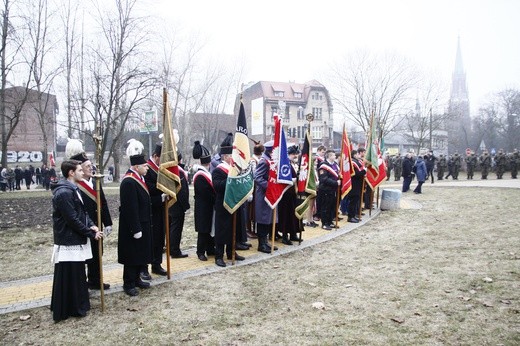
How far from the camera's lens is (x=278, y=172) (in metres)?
7.52

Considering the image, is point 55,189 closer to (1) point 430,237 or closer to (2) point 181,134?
(1) point 430,237

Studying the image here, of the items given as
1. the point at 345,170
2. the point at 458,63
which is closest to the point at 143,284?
the point at 345,170

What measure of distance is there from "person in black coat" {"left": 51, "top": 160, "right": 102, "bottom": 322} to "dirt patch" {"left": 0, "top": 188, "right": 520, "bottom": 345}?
0.70ft

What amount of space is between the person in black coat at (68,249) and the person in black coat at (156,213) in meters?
1.43

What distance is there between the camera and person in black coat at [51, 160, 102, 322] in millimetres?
4527

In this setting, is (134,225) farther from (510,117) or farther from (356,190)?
(510,117)

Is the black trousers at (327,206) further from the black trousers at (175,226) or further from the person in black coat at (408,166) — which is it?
the person in black coat at (408,166)

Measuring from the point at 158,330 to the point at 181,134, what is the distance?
34126mm

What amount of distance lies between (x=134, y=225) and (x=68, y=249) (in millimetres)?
895

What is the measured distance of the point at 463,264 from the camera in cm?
635

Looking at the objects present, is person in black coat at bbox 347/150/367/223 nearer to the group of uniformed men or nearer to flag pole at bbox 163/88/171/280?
flag pole at bbox 163/88/171/280

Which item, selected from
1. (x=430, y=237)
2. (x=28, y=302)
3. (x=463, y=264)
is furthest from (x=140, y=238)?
(x=430, y=237)

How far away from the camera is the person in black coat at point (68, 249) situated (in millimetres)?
4527

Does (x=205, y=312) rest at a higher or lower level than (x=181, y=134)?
lower
